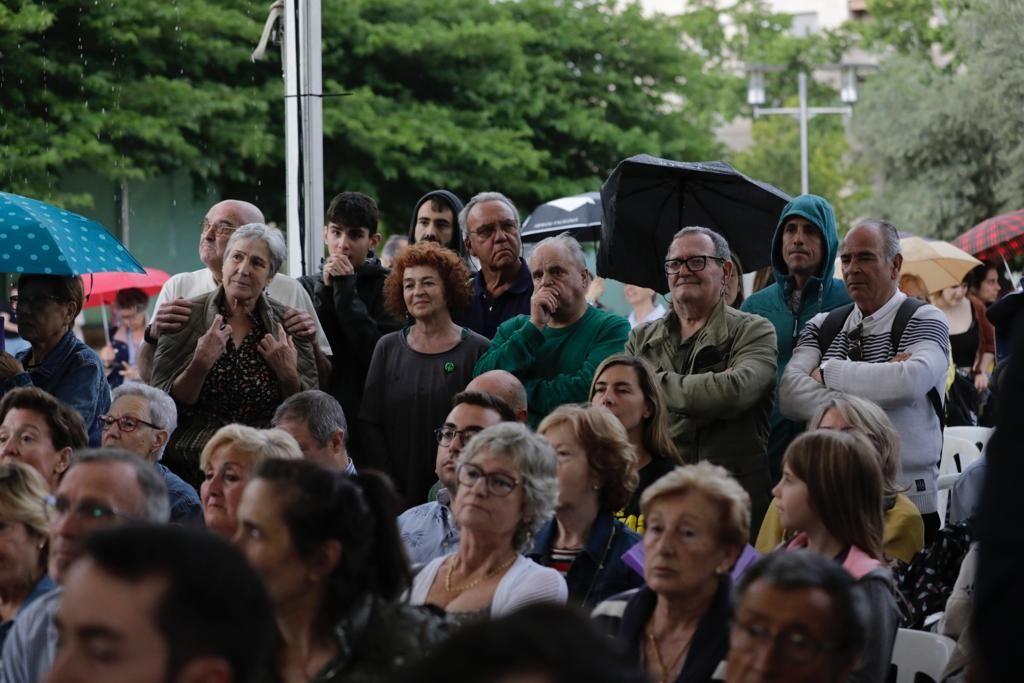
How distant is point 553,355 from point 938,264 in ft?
16.9

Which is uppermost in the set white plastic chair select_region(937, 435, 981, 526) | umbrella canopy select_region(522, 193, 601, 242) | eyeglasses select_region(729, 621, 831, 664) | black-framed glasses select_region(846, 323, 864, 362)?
umbrella canopy select_region(522, 193, 601, 242)

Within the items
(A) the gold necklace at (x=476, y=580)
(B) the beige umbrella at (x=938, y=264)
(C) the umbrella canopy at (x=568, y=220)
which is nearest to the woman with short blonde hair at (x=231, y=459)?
(A) the gold necklace at (x=476, y=580)

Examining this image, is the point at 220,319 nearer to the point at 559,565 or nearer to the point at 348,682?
the point at 559,565

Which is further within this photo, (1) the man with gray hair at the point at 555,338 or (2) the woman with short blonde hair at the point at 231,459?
(1) the man with gray hair at the point at 555,338

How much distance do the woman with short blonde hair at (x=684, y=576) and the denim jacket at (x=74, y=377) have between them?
3.16 metres

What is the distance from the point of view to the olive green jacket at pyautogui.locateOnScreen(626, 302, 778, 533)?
5973 mm

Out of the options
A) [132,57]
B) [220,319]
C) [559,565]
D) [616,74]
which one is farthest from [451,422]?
[616,74]

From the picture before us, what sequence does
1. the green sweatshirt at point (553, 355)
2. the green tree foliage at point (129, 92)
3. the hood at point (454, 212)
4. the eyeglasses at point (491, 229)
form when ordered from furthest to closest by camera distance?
the green tree foliage at point (129, 92) < the hood at point (454, 212) < the eyeglasses at point (491, 229) < the green sweatshirt at point (553, 355)

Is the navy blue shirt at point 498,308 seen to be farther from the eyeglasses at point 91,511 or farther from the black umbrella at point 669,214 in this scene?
the eyeglasses at point 91,511

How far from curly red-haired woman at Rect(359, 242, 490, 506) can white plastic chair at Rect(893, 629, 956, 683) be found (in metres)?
2.34

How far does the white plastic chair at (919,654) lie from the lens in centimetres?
454

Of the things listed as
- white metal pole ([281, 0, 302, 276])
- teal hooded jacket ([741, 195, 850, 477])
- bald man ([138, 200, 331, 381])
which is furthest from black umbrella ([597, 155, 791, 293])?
white metal pole ([281, 0, 302, 276])

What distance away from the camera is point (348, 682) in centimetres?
324

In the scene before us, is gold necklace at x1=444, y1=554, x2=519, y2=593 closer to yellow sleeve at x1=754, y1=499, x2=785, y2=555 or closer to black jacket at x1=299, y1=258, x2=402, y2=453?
yellow sleeve at x1=754, y1=499, x2=785, y2=555
